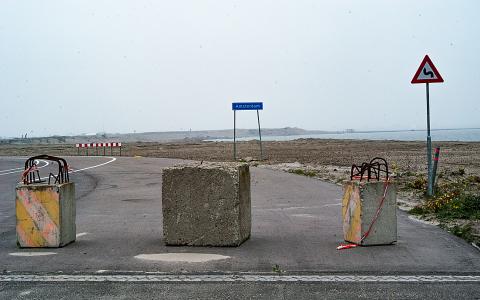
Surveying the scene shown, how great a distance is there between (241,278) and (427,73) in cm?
838

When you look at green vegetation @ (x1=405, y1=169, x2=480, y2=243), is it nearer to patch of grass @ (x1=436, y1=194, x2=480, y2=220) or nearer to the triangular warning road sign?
patch of grass @ (x1=436, y1=194, x2=480, y2=220)

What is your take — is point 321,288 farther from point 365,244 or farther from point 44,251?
point 44,251

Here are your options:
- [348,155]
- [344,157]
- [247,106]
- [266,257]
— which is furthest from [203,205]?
[348,155]

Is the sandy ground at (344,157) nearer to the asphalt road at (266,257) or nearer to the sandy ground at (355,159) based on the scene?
the sandy ground at (355,159)

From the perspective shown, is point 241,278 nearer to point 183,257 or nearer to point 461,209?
point 183,257

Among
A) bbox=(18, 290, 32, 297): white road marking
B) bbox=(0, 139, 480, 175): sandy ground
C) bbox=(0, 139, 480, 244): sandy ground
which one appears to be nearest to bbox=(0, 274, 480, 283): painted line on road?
bbox=(18, 290, 32, 297): white road marking

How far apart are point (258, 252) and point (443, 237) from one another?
2955 millimetres

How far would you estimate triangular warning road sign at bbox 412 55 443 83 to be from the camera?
12070 mm

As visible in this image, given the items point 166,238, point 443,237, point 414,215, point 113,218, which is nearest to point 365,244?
point 443,237

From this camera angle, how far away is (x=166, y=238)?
24.5ft

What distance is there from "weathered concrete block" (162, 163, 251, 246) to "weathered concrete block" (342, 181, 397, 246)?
5.10 feet

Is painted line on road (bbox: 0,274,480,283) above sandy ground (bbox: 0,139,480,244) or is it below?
above

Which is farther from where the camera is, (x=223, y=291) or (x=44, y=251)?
(x=44, y=251)

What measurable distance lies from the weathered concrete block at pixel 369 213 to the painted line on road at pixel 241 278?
155cm
